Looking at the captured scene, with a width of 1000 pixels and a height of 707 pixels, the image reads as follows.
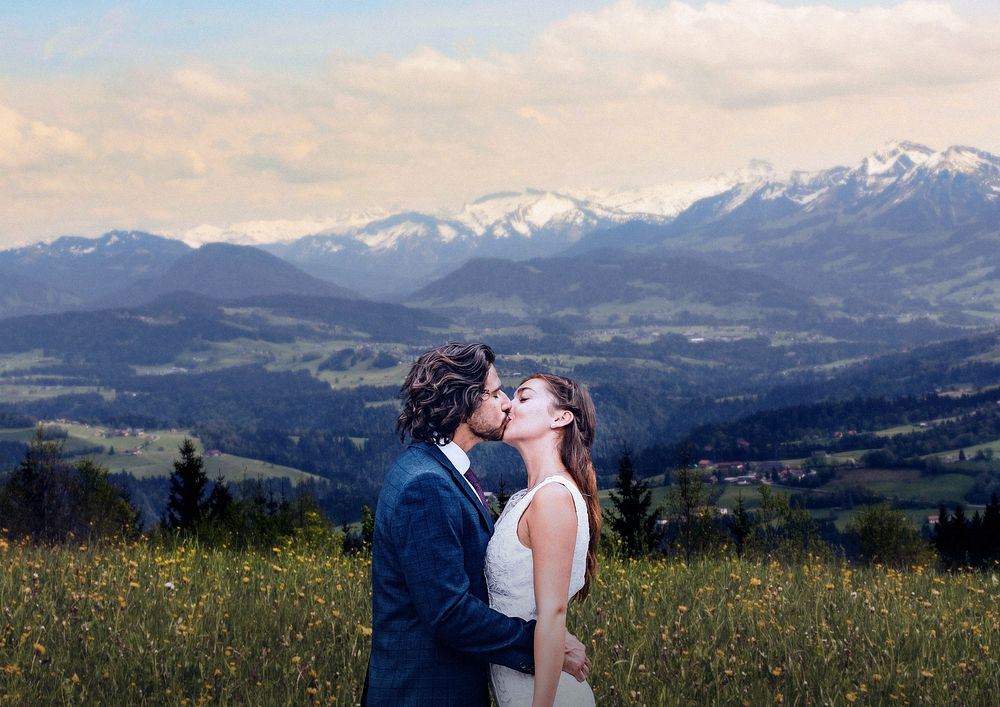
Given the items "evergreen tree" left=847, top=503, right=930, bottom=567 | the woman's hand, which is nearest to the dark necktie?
the woman's hand

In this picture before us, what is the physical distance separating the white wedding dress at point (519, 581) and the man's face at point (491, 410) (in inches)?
17.3

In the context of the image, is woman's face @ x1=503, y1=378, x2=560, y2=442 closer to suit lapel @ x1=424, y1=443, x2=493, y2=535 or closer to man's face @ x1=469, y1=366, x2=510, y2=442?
man's face @ x1=469, y1=366, x2=510, y2=442

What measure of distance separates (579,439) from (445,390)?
0.78 m

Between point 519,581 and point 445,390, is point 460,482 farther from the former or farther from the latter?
point 519,581

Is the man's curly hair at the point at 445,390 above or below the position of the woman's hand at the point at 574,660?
above

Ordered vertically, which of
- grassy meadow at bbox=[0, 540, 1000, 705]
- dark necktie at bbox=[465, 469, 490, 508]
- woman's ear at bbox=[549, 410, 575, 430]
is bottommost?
grassy meadow at bbox=[0, 540, 1000, 705]

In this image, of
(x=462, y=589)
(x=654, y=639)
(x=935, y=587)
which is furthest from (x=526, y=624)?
(x=935, y=587)

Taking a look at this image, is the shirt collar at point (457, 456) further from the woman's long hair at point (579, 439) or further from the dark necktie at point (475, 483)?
the woman's long hair at point (579, 439)

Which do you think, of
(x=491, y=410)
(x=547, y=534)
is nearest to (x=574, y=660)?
(x=547, y=534)

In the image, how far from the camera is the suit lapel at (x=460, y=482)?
4969 mm

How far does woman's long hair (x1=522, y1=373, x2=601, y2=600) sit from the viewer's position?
4.89m

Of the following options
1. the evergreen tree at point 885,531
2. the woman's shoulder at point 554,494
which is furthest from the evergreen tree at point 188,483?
the woman's shoulder at point 554,494

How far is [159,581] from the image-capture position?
395 inches

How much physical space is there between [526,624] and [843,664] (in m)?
4.73
